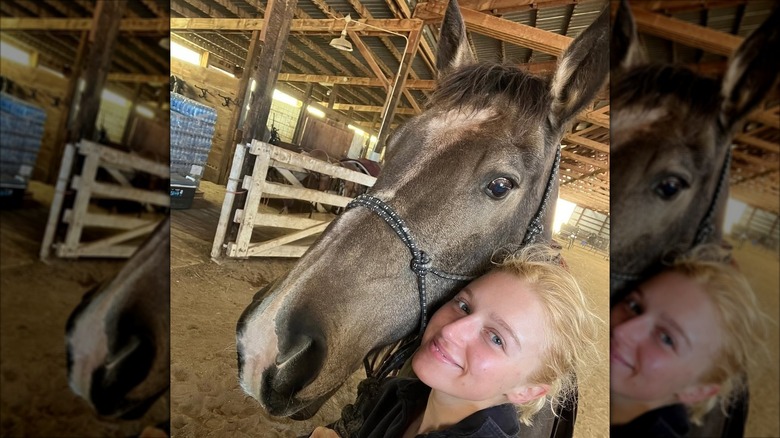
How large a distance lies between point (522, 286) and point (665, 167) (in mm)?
228

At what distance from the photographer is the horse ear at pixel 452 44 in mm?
548

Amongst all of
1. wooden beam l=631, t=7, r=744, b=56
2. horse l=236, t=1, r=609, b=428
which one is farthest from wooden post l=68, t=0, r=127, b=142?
wooden beam l=631, t=7, r=744, b=56

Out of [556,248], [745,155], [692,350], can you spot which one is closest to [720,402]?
[692,350]

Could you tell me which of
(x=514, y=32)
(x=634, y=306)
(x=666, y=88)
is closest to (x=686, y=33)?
(x=666, y=88)

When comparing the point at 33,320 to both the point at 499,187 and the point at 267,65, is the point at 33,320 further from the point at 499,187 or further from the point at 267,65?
the point at 499,187

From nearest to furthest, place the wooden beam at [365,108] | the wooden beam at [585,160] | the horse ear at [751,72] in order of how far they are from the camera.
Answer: the horse ear at [751,72] → the wooden beam at [585,160] → the wooden beam at [365,108]

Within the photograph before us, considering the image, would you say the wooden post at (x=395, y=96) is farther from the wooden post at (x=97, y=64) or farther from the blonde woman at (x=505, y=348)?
the wooden post at (x=97, y=64)

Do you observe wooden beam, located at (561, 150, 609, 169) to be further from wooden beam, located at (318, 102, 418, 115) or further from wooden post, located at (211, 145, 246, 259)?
wooden post, located at (211, 145, 246, 259)

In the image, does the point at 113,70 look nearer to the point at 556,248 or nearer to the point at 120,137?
the point at 120,137

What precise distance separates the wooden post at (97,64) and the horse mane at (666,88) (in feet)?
1.27

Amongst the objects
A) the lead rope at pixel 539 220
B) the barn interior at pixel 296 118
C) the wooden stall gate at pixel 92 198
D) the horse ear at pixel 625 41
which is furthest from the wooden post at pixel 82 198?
the lead rope at pixel 539 220

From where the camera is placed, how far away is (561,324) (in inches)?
17.8

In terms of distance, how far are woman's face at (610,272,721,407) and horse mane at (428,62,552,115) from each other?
392 mm

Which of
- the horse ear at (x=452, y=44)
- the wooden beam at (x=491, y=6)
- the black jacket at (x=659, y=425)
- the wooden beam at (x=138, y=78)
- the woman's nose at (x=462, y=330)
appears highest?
the wooden beam at (x=491, y=6)
